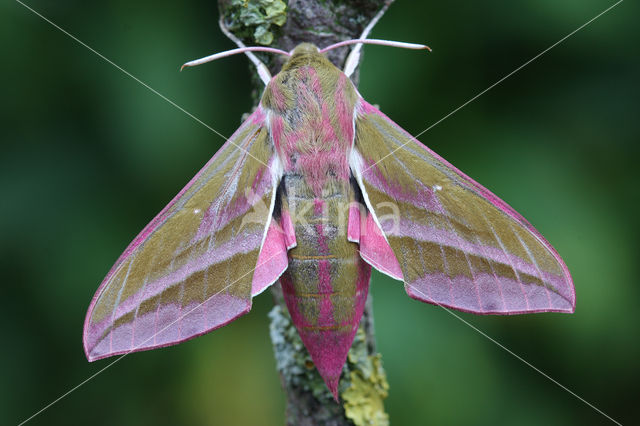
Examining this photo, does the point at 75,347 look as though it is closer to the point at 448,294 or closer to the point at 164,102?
the point at 164,102

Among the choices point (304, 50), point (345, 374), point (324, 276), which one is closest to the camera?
point (324, 276)

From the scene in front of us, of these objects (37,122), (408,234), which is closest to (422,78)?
(408,234)

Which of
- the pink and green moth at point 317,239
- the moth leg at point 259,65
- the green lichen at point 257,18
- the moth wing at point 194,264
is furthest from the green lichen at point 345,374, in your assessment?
the green lichen at point 257,18

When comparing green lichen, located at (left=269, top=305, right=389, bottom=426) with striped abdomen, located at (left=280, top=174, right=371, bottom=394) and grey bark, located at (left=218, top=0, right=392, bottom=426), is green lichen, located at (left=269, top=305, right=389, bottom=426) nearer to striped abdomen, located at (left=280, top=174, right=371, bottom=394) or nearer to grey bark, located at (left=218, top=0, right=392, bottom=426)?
grey bark, located at (left=218, top=0, right=392, bottom=426)

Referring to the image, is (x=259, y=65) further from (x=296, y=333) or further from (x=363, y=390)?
(x=363, y=390)

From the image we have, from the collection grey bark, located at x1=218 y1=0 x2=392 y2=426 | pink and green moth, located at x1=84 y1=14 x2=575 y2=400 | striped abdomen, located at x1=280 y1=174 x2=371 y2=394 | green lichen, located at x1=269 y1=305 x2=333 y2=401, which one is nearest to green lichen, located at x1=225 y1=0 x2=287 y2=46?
grey bark, located at x1=218 y1=0 x2=392 y2=426

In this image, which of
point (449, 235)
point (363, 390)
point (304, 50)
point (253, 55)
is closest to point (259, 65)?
point (253, 55)
